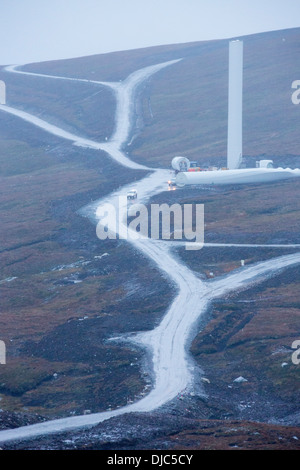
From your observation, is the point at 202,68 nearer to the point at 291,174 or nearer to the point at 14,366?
the point at 291,174

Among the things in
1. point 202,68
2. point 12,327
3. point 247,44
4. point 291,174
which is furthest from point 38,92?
point 12,327

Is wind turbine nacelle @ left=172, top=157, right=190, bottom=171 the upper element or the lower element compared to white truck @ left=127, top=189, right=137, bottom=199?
upper
